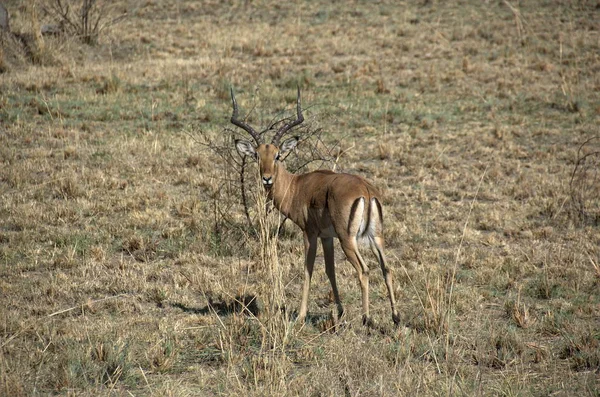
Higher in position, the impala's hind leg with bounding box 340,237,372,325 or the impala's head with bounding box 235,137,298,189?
the impala's head with bounding box 235,137,298,189

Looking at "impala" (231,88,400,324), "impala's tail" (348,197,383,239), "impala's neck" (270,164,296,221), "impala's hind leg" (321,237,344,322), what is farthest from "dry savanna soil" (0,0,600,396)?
"impala's tail" (348,197,383,239)

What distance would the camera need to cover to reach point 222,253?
949cm

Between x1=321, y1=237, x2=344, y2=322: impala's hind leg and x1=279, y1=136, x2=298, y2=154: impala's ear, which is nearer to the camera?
x1=321, y1=237, x2=344, y2=322: impala's hind leg

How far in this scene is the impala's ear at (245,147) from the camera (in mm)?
8652

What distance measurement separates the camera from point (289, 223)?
10.7m

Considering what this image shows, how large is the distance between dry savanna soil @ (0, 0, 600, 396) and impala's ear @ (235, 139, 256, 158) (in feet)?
1.89

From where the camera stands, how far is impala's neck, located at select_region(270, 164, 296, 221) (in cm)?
833

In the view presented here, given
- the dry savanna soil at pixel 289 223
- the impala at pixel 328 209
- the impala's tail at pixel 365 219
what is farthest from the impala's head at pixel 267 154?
the impala's tail at pixel 365 219

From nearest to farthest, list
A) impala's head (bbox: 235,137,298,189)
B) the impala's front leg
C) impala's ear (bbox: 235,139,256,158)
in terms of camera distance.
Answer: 1. the impala's front leg
2. impala's head (bbox: 235,137,298,189)
3. impala's ear (bbox: 235,139,256,158)

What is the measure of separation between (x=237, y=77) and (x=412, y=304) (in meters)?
10.6

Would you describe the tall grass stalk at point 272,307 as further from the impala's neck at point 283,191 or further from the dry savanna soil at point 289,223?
the impala's neck at point 283,191

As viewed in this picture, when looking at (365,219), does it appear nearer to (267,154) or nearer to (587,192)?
(267,154)

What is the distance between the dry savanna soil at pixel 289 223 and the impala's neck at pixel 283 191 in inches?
22.3

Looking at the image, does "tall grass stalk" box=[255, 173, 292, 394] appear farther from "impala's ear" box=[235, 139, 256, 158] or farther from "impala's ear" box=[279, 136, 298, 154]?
"impala's ear" box=[279, 136, 298, 154]
